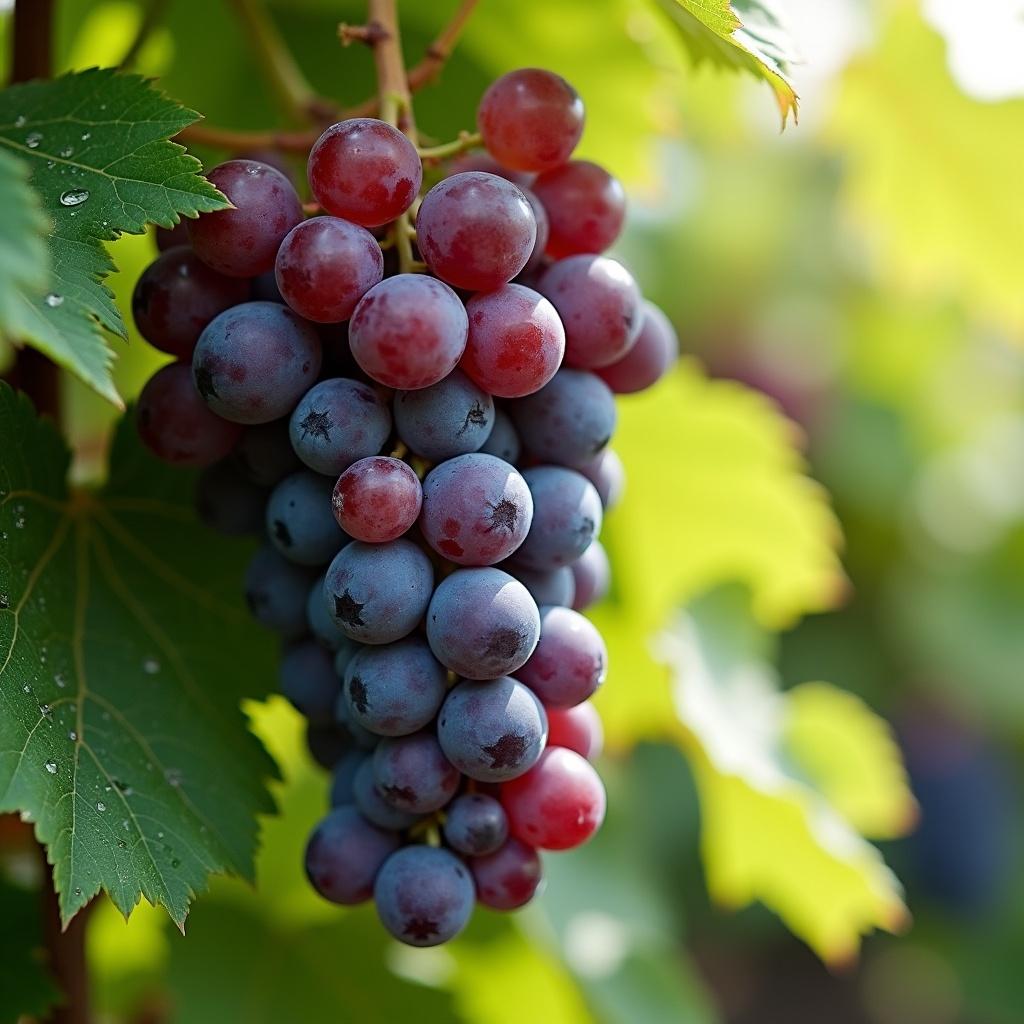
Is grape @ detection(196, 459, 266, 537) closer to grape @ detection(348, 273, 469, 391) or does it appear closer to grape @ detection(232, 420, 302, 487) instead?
grape @ detection(232, 420, 302, 487)

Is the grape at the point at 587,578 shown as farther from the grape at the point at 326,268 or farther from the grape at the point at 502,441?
the grape at the point at 326,268

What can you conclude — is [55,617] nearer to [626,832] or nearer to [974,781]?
[626,832]

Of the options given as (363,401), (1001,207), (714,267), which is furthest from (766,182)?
(363,401)

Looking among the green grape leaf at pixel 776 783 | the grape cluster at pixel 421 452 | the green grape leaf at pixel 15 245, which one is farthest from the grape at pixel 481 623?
the green grape leaf at pixel 776 783

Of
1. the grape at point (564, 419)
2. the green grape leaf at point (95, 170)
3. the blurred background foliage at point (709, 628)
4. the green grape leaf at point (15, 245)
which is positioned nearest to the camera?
the green grape leaf at point (15, 245)

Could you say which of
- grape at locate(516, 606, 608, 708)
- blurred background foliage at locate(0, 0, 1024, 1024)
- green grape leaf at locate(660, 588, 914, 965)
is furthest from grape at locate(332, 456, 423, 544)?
green grape leaf at locate(660, 588, 914, 965)

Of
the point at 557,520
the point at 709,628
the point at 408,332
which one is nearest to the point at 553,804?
the point at 557,520
